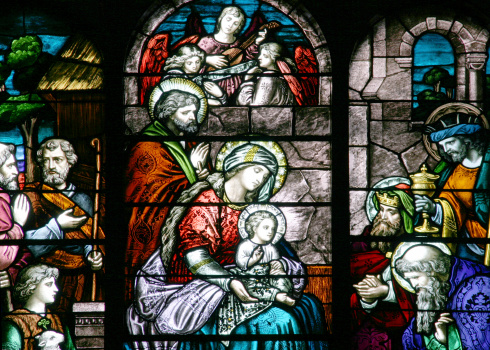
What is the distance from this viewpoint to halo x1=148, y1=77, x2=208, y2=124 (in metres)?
7.78

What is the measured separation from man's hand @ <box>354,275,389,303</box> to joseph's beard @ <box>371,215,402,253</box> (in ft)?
0.86

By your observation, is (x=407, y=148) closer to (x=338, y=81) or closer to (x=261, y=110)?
(x=338, y=81)

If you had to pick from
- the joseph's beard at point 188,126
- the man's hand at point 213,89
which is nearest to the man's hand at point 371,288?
the joseph's beard at point 188,126

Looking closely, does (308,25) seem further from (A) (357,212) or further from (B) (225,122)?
(A) (357,212)

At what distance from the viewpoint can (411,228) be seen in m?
7.56

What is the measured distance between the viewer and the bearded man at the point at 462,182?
24.9 ft

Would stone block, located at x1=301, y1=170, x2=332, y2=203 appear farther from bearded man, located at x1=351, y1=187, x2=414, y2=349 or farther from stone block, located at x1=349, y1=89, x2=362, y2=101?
stone block, located at x1=349, y1=89, x2=362, y2=101

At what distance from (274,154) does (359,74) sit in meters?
1.08

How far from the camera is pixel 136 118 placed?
7762 millimetres

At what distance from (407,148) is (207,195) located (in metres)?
1.83

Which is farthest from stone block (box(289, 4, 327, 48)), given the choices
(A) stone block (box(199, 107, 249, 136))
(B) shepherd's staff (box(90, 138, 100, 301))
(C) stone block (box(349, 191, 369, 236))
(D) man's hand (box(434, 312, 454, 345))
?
(D) man's hand (box(434, 312, 454, 345))

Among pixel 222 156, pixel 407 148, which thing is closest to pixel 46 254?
pixel 222 156

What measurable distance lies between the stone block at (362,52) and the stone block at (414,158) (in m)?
0.93

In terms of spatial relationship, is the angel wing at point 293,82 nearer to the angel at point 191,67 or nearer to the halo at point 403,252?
the angel at point 191,67
